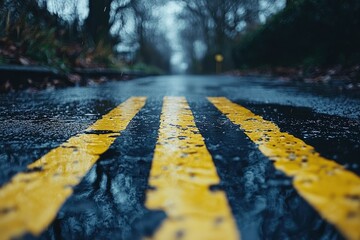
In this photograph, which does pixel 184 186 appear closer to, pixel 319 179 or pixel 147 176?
pixel 147 176

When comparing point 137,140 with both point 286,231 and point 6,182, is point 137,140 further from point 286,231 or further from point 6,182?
point 286,231

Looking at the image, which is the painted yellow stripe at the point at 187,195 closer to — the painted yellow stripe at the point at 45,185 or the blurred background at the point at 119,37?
the painted yellow stripe at the point at 45,185

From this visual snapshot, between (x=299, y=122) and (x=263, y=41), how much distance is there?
12.8 metres

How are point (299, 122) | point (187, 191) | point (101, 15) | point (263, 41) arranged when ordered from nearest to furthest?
point (187, 191), point (299, 122), point (101, 15), point (263, 41)

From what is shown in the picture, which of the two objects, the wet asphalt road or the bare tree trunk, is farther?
the bare tree trunk

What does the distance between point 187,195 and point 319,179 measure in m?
0.43

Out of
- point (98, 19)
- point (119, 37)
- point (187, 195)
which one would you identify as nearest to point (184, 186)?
point (187, 195)

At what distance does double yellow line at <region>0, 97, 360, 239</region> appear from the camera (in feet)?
2.51

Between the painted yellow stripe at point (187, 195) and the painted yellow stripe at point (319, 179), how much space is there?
0.25 m

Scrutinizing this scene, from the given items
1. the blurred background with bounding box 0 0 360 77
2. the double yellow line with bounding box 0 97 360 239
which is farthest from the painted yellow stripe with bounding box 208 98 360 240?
the blurred background with bounding box 0 0 360 77

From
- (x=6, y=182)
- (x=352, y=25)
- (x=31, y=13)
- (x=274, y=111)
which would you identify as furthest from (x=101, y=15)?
(x=6, y=182)

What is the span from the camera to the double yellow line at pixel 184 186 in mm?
764

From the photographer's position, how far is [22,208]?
2.74 feet

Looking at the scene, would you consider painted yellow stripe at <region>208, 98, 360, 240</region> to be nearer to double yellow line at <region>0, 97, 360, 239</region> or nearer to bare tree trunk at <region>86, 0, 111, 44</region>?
double yellow line at <region>0, 97, 360, 239</region>
